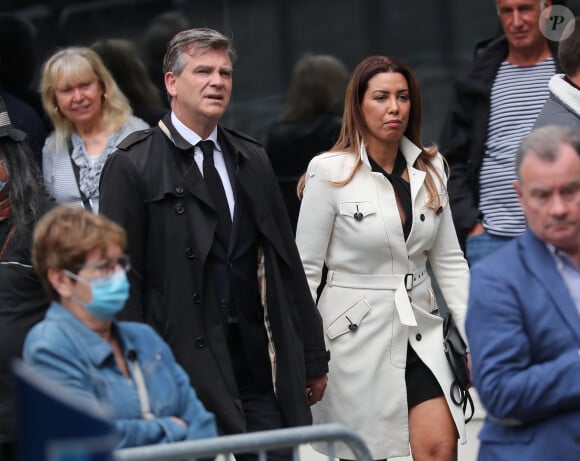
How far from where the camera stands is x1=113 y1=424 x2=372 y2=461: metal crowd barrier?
3967mm

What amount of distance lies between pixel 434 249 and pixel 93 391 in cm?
240

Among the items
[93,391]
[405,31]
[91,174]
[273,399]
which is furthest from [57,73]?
[93,391]

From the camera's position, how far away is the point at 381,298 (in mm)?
6223

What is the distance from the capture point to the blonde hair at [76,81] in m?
7.32

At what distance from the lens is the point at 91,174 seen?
7.05 meters

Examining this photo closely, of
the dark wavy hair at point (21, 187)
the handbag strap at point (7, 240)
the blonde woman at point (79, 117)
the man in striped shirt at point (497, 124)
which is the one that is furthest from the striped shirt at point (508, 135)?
the handbag strap at point (7, 240)

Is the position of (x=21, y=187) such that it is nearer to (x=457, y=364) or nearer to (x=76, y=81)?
(x=76, y=81)

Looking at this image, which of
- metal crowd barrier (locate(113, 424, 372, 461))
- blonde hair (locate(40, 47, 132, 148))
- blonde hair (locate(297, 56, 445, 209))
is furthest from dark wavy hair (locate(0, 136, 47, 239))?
metal crowd barrier (locate(113, 424, 372, 461))

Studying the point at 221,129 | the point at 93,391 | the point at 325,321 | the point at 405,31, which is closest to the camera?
the point at 93,391

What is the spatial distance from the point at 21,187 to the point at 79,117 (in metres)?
1.66

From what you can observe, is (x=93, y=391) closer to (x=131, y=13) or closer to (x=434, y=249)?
(x=434, y=249)

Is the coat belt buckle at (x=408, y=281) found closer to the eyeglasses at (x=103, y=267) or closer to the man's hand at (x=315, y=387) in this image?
the man's hand at (x=315, y=387)

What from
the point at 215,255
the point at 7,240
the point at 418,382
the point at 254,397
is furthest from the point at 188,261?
the point at 418,382

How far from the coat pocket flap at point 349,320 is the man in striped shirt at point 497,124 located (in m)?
1.09
